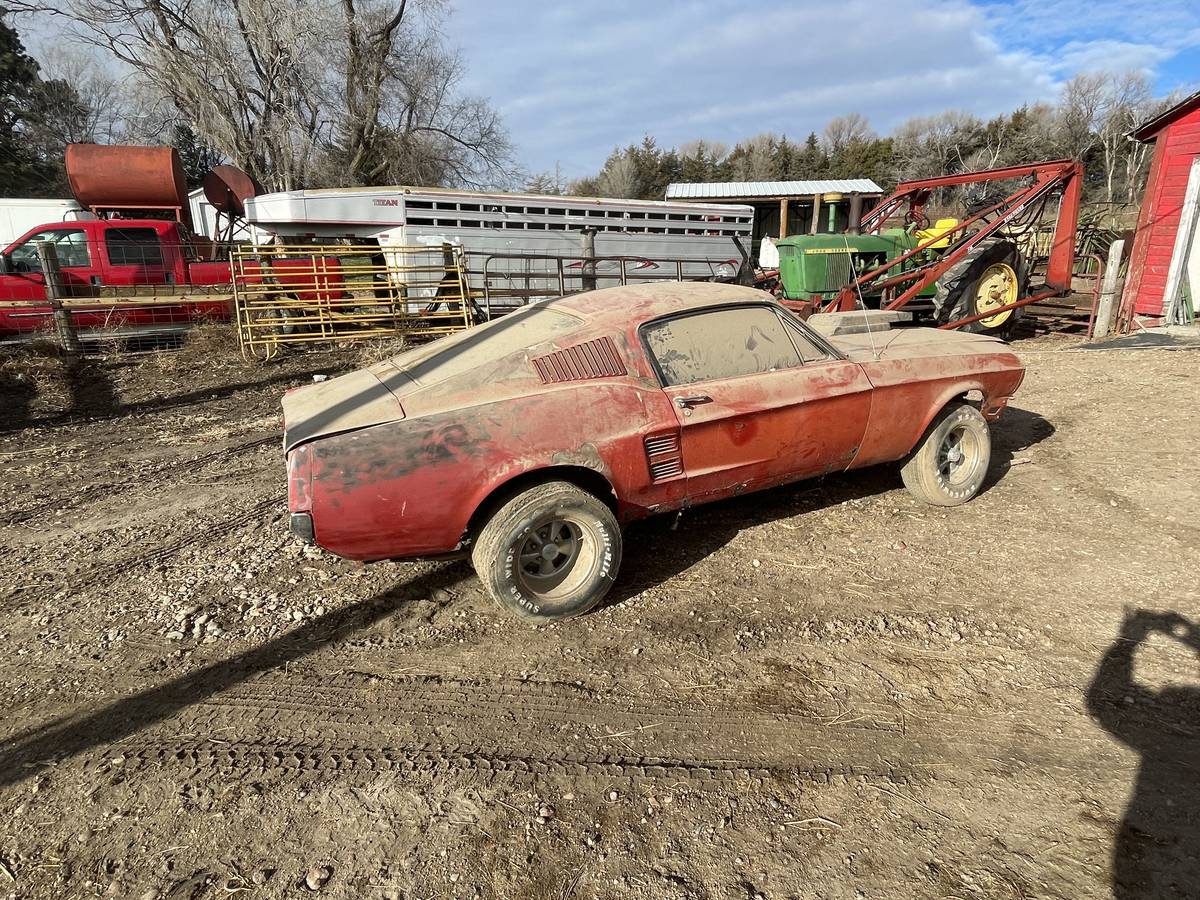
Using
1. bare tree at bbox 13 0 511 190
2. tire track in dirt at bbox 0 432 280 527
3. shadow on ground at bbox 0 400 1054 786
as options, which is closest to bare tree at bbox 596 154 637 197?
bare tree at bbox 13 0 511 190

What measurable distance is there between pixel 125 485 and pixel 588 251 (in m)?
10.2

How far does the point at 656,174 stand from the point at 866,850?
51421mm

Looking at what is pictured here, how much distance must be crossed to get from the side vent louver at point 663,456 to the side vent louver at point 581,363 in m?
0.40

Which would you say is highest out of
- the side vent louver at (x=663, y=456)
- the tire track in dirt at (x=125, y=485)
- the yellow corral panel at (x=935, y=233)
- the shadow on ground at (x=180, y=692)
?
the yellow corral panel at (x=935, y=233)

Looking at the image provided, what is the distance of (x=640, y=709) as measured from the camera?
109 inches

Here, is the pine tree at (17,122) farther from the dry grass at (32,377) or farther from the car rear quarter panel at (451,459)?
the car rear quarter panel at (451,459)

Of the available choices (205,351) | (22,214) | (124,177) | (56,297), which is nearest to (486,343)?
(205,351)

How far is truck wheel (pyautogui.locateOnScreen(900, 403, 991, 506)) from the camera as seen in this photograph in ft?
14.7

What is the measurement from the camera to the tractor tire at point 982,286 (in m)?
9.95

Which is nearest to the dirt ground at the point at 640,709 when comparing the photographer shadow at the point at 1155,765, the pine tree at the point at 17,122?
the photographer shadow at the point at 1155,765

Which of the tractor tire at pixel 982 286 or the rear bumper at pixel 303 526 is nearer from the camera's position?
the rear bumper at pixel 303 526

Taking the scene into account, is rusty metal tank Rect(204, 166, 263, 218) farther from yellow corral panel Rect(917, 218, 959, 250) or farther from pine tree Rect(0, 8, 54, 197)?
pine tree Rect(0, 8, 54, 197)

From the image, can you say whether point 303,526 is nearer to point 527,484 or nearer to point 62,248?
point 527,484

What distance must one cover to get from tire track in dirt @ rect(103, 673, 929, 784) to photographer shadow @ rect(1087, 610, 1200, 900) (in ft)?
2.05
